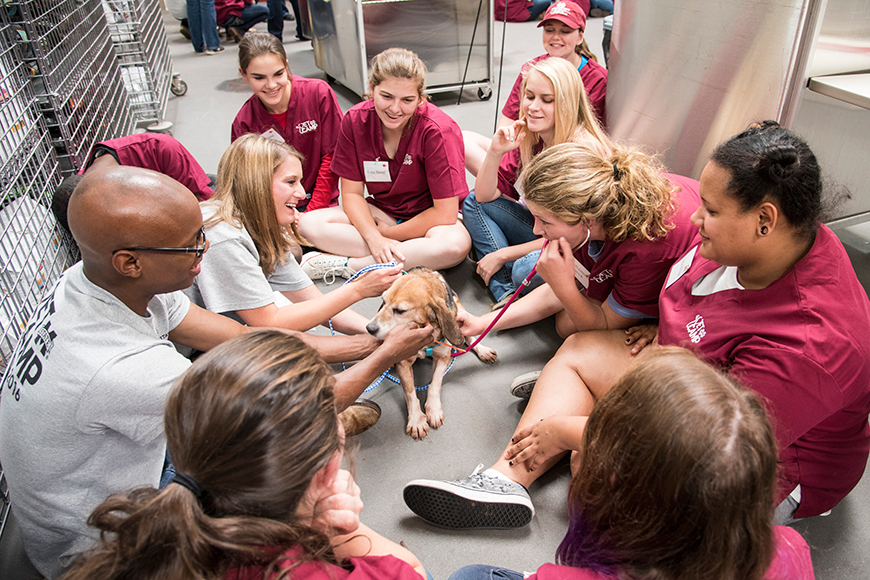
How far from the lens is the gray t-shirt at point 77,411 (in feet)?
4.44

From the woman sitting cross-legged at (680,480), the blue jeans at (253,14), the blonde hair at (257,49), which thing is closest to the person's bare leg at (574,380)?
the woman sitting cross-legged at (680,480)

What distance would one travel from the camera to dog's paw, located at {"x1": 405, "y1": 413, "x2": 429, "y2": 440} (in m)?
2.33

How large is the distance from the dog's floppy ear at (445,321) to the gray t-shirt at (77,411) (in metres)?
1.13

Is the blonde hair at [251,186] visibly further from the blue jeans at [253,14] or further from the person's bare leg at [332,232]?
the blue jeans at [253,14]

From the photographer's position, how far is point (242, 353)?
998 millimetres

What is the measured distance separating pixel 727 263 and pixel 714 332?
0.21 m

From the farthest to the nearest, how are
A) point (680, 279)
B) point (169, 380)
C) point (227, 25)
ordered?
point (227, 25) → point (680, 279) → point (169, 380)

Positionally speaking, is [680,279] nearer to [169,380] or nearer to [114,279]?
[169,380]

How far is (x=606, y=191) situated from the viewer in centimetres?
203

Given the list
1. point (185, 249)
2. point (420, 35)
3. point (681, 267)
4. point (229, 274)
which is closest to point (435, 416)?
point (229, 274)

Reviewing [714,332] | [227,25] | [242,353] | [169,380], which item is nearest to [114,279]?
[169,380]

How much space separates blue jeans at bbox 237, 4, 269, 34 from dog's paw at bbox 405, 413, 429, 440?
866 centimetres

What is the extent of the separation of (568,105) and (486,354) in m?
1.32

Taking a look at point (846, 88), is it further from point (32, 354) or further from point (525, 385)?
point (32, 354)
